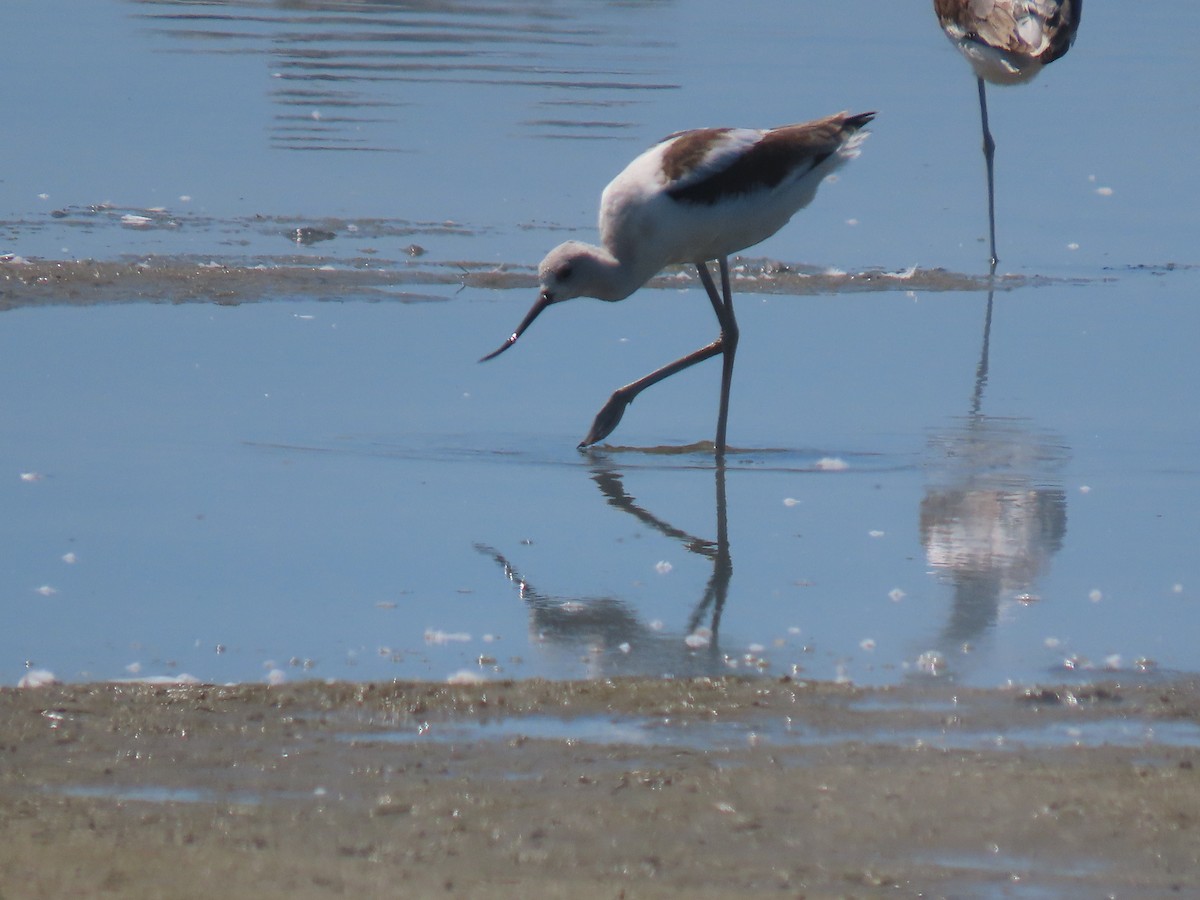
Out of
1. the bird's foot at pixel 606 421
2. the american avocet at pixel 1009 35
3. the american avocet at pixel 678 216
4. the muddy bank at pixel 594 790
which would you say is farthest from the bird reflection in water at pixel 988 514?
the american avocet at pixel 1009 35

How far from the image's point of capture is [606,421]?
6.55 m

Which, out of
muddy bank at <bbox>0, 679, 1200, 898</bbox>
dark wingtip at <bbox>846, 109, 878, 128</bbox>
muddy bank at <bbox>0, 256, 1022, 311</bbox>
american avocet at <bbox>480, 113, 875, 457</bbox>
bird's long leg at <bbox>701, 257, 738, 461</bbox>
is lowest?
muddy bank at <bbox>0, 256, 1022, 311</bbox>

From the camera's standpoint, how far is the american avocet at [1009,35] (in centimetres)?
1087

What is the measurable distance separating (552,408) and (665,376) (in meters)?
0.43

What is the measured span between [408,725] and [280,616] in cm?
86

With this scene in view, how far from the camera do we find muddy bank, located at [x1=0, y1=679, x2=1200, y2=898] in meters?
3.13

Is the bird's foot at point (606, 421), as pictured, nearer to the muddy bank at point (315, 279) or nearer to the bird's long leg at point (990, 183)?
the muddy bank at point (315, 279)

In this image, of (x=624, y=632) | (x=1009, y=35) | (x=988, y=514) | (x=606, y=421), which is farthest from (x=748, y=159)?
(x=1009, y=35)

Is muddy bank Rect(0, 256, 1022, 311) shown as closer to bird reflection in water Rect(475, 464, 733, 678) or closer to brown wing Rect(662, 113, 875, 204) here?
brown wing Rect(662, 113, 875, 204)

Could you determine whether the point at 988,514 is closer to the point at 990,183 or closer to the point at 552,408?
the point at 552,408

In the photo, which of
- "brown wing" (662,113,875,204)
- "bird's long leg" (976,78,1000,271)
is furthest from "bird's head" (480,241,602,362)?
"bird's long leg" (976,78,1000,271)

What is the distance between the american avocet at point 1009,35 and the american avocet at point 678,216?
3.78 m

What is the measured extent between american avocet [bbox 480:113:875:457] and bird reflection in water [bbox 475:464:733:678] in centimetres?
159

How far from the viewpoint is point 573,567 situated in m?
5.17
